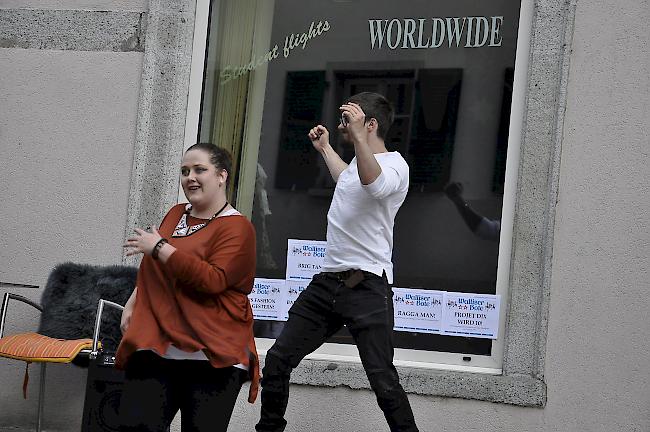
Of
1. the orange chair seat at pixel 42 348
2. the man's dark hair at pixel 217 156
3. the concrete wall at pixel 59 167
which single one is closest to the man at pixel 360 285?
the man's dark hair at pixel 217 156

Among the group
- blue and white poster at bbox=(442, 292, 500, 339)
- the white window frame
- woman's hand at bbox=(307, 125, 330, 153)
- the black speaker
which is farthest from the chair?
blue and white poster at bbox=(442, 292, 500, 339)

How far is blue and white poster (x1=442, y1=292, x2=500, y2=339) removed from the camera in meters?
6.05

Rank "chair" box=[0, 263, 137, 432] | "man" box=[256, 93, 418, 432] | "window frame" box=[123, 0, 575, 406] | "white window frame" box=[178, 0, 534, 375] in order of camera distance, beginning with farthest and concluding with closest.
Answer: "white window frame" box=[178, 0, 534, 375] < "window frame" box=[123, 0, 575, 406] < "chair" box=[0, 263, 137, 432] < "man" box=[256, 93, 418, 432]

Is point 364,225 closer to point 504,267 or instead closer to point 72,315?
point 504,267

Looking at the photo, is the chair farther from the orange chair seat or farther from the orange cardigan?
the orange cardigan

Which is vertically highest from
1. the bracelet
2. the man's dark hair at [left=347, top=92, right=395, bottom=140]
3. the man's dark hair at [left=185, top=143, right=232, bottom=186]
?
the man's dark hair at [left=347, top=92, right=395, bottom=140]

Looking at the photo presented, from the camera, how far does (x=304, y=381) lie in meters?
6.10

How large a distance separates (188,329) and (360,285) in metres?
1.17

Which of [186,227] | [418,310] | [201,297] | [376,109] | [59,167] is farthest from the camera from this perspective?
[59,167]

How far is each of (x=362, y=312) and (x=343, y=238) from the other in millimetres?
357

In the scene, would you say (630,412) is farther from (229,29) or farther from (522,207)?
(229,29)

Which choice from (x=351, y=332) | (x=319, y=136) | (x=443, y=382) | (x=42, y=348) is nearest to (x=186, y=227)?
(x=351, y=332)

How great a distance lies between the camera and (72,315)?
5977 millimetres

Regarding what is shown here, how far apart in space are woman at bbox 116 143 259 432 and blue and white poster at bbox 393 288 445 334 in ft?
7.57
